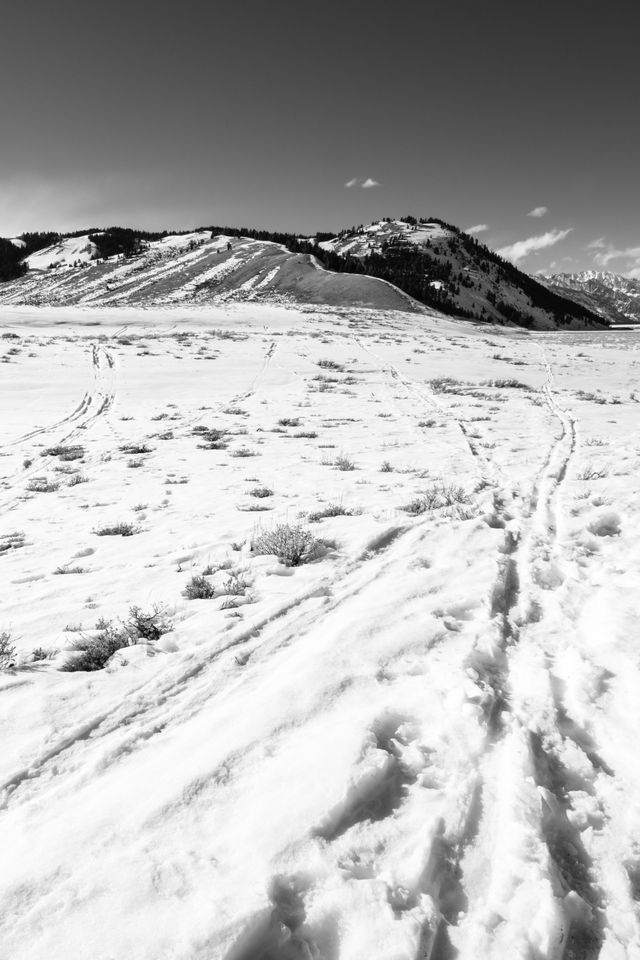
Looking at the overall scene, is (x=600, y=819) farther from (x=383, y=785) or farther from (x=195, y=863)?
(x=195, y=863)

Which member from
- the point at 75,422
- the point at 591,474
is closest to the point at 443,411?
the point at 591,474

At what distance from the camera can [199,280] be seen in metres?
103

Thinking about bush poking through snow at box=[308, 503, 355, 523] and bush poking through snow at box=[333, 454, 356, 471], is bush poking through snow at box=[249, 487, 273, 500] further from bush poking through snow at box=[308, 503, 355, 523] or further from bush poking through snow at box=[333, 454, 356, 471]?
bush poking through snow at box=[333, 454, 356, 471]

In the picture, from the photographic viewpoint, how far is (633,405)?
18.0 meters

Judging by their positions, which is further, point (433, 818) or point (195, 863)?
point (433, 818)

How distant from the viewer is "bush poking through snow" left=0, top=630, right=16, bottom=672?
406 centimetres

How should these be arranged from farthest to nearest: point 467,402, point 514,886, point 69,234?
point 69,234, point 467,402, point 514,886

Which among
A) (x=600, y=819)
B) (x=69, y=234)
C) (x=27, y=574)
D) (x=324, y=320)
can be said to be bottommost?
(x=27, y=574)

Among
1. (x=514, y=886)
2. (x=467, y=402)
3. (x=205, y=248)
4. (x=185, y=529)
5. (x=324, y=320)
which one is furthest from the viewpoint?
(x=205, y=248)

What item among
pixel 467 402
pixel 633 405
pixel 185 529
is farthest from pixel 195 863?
pixel 633 405

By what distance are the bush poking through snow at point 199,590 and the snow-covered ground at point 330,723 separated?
0.13 metres

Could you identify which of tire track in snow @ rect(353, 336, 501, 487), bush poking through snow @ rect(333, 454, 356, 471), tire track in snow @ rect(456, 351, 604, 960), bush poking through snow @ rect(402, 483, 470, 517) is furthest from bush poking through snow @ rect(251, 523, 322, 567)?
tire track in snow @ rect(353, 336, 501, 487)

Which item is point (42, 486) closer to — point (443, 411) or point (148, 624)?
point (148, 624)

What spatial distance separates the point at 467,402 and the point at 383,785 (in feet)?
59.5
